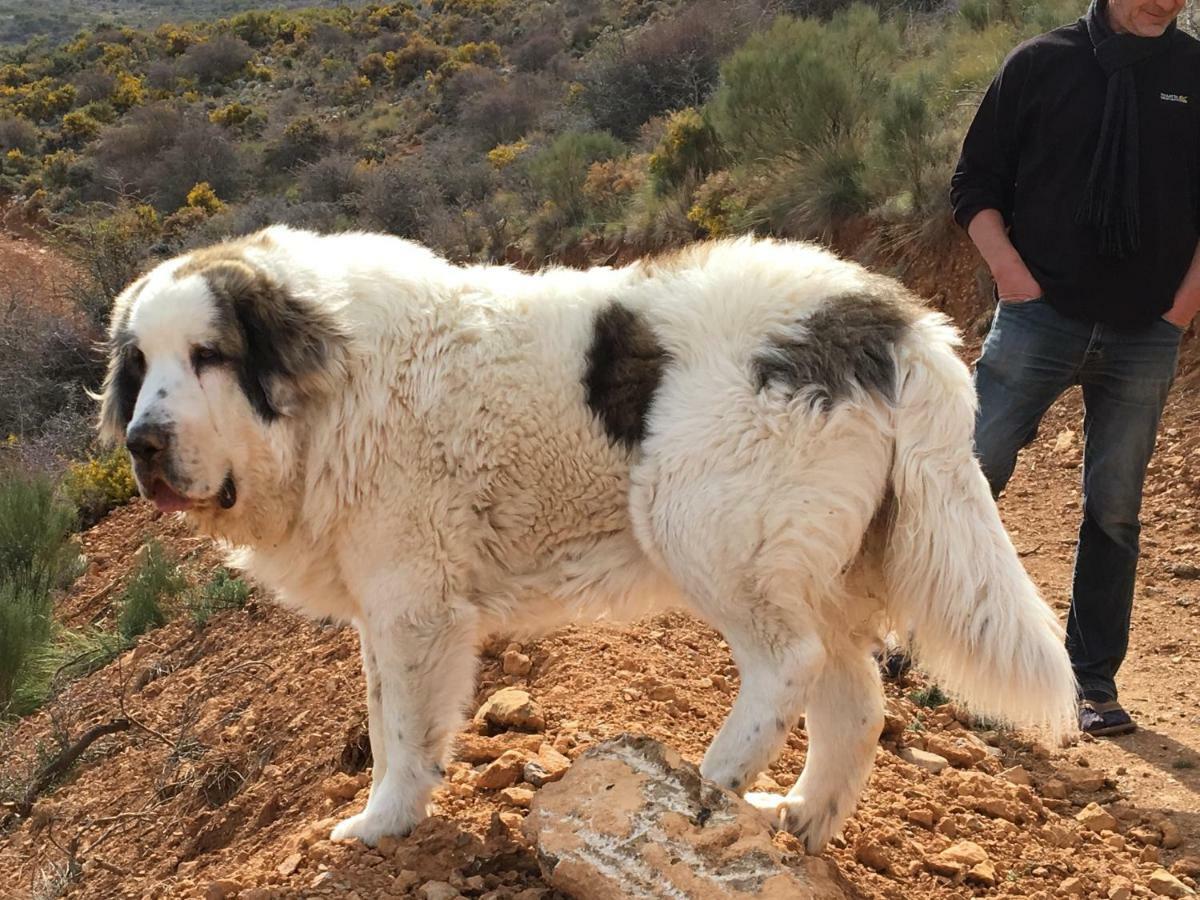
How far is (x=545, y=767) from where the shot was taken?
154 inches

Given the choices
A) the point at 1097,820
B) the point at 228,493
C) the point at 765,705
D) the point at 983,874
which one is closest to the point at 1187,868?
the point at 1097,820

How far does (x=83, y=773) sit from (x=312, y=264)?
3649mm

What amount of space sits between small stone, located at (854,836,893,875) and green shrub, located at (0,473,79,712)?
254 inches

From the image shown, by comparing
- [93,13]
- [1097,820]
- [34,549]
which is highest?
[1097,820]

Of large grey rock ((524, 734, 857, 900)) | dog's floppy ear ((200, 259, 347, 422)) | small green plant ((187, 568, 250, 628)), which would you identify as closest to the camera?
large grey rock ((524, 734, 857, 900))

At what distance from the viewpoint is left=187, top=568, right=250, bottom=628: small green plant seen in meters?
7.56

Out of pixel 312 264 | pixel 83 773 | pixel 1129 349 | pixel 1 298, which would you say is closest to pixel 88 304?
pixel 1 298

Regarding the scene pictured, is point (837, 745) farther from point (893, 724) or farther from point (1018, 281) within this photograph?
point (1018, 281)

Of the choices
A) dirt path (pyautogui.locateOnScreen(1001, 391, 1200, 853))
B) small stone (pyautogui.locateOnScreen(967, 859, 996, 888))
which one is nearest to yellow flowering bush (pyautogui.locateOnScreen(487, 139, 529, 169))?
dirt path (pyautogui.locateOnScreen(1001, 391, 1200, 853))

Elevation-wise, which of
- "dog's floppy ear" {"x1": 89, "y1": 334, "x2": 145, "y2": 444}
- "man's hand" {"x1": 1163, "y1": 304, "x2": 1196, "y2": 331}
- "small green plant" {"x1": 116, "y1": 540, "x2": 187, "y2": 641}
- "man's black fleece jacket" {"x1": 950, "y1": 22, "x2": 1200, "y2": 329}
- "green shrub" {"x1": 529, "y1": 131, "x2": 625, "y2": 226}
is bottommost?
"small green plant" {"x1": 116, "y1": 540, "x2": 187, "y2": 641}

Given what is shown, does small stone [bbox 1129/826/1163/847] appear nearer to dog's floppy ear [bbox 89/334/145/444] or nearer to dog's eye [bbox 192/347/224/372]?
dog's eye [bbox 192/347/224/372]

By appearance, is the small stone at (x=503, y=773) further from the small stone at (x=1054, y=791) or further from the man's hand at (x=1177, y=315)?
the man's hand at (x=1177, y=315)

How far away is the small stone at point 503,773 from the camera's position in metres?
3.95

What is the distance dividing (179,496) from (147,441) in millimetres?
229
